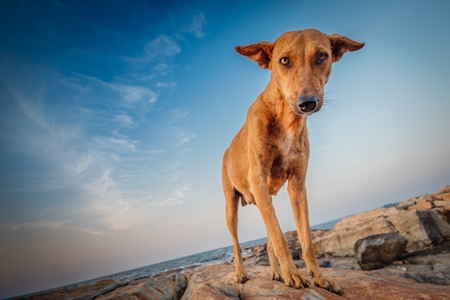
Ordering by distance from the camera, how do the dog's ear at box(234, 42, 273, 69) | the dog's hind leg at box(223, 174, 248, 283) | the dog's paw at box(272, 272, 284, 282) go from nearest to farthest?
the dog's ear at box(234, 42, 273, 69) < the dog's paw at box(272, 272, 284, 282) < the dog's hind leg at box(223, 174, 248, 283)

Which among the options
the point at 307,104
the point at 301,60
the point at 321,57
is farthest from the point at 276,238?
the point at 321,57

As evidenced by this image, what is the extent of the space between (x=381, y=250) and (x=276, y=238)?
10004mm

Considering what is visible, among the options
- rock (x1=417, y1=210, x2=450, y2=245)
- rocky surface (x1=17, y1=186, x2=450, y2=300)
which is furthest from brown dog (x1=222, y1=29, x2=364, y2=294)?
rock (x1=417, y1=210, x2=450, y2=245)

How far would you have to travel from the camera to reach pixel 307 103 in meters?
2.57

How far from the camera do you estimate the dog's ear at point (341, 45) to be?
3627mm

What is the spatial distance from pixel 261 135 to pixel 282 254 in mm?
1724

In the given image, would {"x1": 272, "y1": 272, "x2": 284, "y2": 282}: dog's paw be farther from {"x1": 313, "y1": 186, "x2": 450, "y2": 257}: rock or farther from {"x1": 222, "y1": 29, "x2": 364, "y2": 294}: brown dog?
{"x1": 313, "y1": 186, "x2": 450, "y2": 257}: rock

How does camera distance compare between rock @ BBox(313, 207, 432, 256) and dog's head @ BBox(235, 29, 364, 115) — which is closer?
dog's head @ BBox(235, 29, 364, 115)

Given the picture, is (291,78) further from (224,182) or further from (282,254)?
(224,182)

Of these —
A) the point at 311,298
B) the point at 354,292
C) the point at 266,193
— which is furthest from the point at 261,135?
the point at 354,292

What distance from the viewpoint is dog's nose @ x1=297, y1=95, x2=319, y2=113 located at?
2551mm

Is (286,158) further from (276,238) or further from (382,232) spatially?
(382,232)

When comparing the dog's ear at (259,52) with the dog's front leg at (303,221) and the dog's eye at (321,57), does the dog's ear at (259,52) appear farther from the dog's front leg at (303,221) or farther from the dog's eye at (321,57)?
the dog's front leg at (303,221)

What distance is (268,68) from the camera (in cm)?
390
